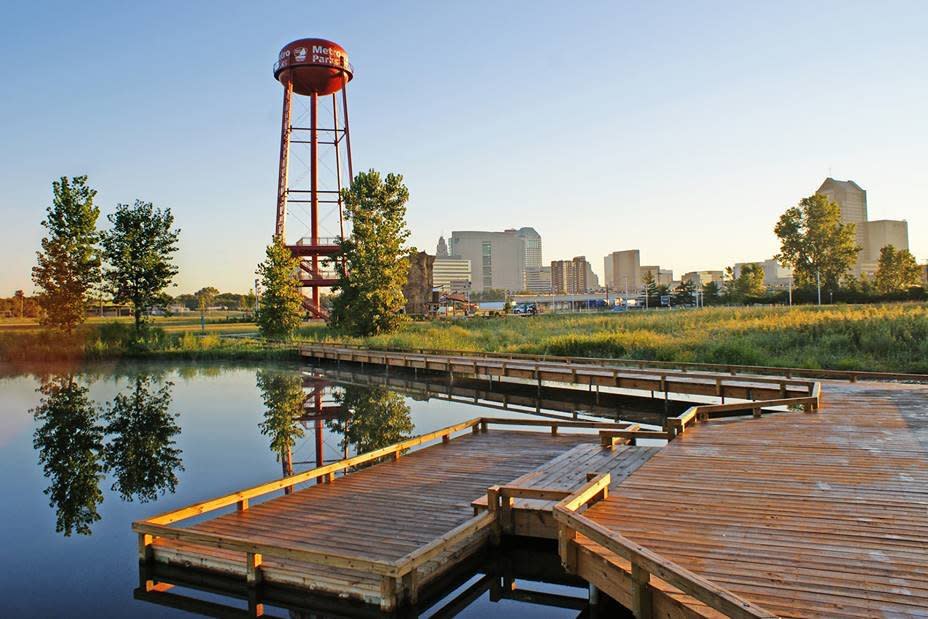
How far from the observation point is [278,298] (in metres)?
41.1

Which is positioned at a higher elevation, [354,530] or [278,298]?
[278,298]

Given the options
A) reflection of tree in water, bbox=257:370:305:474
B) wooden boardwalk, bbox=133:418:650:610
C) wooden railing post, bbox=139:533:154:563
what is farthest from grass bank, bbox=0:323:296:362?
wooden railing post, bbox=139:533:154:563

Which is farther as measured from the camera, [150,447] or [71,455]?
[150,447]

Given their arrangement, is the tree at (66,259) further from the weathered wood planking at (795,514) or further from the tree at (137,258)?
the weathered wood planking at (795,514)

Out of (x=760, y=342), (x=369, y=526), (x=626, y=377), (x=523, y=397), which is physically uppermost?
(x=760, y=342)

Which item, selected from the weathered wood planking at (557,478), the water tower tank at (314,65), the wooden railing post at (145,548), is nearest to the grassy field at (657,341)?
the weathered wood planking at (557,478)

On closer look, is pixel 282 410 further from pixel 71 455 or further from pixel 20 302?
pixel 20 302

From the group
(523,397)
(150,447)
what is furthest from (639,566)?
(523,397)

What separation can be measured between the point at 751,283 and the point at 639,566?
74.1 metres

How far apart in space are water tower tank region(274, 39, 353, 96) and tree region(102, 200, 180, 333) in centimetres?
1395

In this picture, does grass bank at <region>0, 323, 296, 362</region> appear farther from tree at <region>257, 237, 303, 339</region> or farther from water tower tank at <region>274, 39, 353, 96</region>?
water tower tank at <region>274, 39, 353, 96</region>

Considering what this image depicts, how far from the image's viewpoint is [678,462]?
856 centimetres

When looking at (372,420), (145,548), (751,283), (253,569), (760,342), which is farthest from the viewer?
(751,283)

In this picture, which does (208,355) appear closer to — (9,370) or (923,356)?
(9,370)
